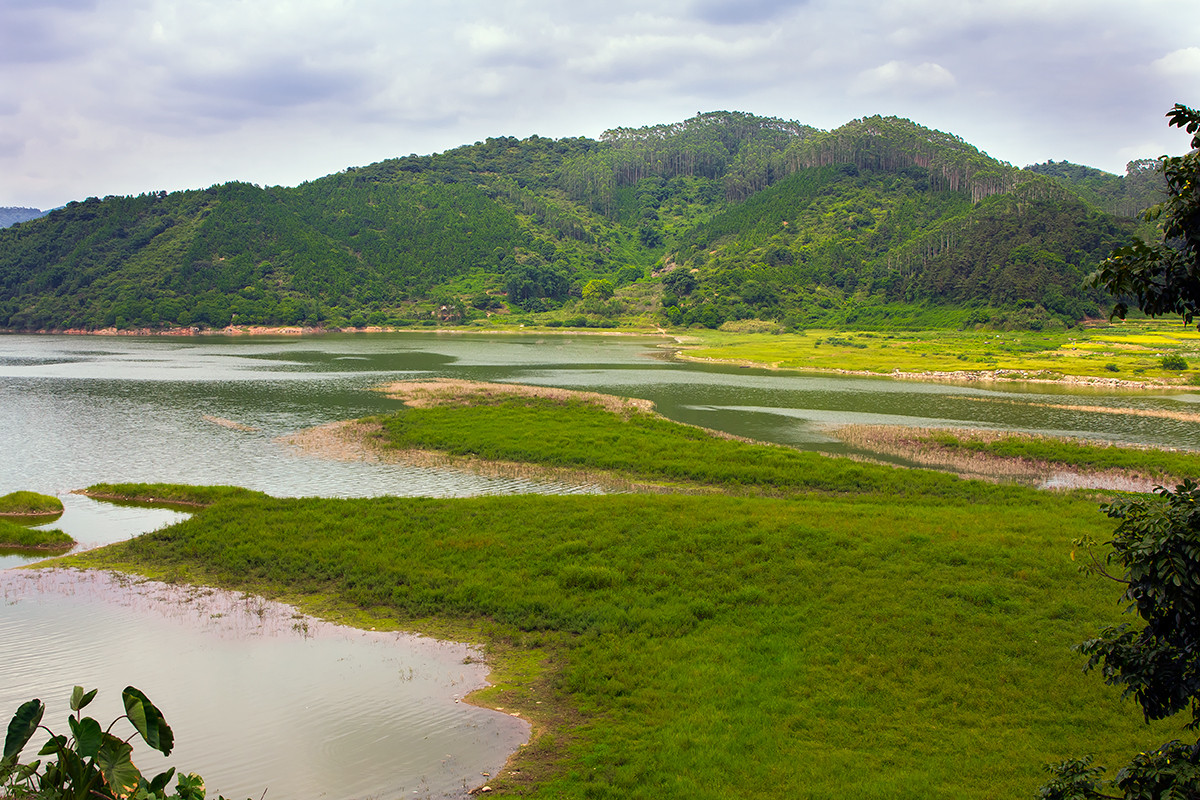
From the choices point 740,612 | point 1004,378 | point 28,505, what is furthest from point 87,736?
point 1004,378

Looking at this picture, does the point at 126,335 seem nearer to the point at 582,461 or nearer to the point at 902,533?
the point at 582,461

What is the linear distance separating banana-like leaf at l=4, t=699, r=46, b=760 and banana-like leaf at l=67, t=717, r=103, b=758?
36 cm

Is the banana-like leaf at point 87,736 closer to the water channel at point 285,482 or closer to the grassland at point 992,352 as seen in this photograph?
the water channel at point 285,482

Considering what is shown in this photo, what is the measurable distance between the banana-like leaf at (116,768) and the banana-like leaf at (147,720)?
0.68ft

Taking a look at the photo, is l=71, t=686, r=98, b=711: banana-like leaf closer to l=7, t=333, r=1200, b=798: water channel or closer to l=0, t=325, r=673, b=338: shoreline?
l=7, t=333, r=1200, b=798: water channel

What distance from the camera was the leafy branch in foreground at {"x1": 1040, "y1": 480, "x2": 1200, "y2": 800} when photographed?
22.7 ft

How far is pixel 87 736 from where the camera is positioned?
288 inches

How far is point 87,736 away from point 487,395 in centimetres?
5135

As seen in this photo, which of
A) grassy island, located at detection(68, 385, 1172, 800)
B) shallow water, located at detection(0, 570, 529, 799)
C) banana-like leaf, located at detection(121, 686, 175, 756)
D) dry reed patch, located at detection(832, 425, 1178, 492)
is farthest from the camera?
dry reed patch, located at detection(832, 425, 1178, 492)

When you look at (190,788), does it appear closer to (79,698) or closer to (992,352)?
(79,698)

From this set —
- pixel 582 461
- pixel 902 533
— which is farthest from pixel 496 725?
pixel 582 461

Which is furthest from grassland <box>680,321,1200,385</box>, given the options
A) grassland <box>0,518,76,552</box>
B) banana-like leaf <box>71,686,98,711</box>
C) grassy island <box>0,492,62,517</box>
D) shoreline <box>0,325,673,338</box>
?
banana-like leaf <box>71,686,98,711</box>

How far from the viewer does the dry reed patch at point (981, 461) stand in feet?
118

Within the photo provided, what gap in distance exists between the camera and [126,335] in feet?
529
